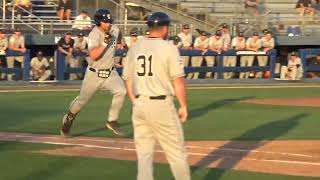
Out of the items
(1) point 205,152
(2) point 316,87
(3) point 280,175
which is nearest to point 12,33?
(2) point 316,87

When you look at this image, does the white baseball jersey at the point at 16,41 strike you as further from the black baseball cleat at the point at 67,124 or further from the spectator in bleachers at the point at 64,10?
the black baseball cleat at the point at 67,124

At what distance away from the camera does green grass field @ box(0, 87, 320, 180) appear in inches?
363

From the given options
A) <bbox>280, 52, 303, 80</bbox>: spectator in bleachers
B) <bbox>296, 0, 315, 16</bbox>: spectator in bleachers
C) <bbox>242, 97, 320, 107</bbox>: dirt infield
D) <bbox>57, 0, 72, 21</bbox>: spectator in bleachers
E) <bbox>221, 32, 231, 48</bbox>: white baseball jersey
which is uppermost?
<bbox>296, 0, 315, 16</bbox>: spectator in bleachers

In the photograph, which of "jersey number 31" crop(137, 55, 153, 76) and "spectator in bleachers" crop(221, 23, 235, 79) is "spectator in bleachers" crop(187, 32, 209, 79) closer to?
"spectator in bleachers" crop(221, 23, 235, 79)

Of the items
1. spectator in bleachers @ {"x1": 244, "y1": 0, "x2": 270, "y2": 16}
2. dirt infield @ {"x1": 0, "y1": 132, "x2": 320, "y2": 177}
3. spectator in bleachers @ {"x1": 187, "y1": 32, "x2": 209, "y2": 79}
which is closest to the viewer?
dirt infield @ {"x1": 0, "y1": 132, "x2": 320, "y2": 177}

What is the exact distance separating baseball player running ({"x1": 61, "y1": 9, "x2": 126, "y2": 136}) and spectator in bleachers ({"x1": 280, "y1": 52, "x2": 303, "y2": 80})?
13935 mm

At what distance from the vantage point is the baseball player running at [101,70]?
38.2 ft

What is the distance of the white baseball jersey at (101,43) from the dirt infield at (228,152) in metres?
1.19

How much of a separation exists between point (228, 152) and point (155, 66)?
3.82 metres

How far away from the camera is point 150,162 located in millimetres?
7613

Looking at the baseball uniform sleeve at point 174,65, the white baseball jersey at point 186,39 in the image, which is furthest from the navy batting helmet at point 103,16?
the white baseball jersey at point 186,39

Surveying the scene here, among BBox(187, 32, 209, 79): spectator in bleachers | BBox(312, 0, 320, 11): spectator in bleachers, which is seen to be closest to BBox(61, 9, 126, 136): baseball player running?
BBox(187, 32, 209, 79): spectator in bleachers

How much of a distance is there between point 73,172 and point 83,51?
47.7 feet

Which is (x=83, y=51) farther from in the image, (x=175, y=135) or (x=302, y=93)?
(x=175, y=135)
